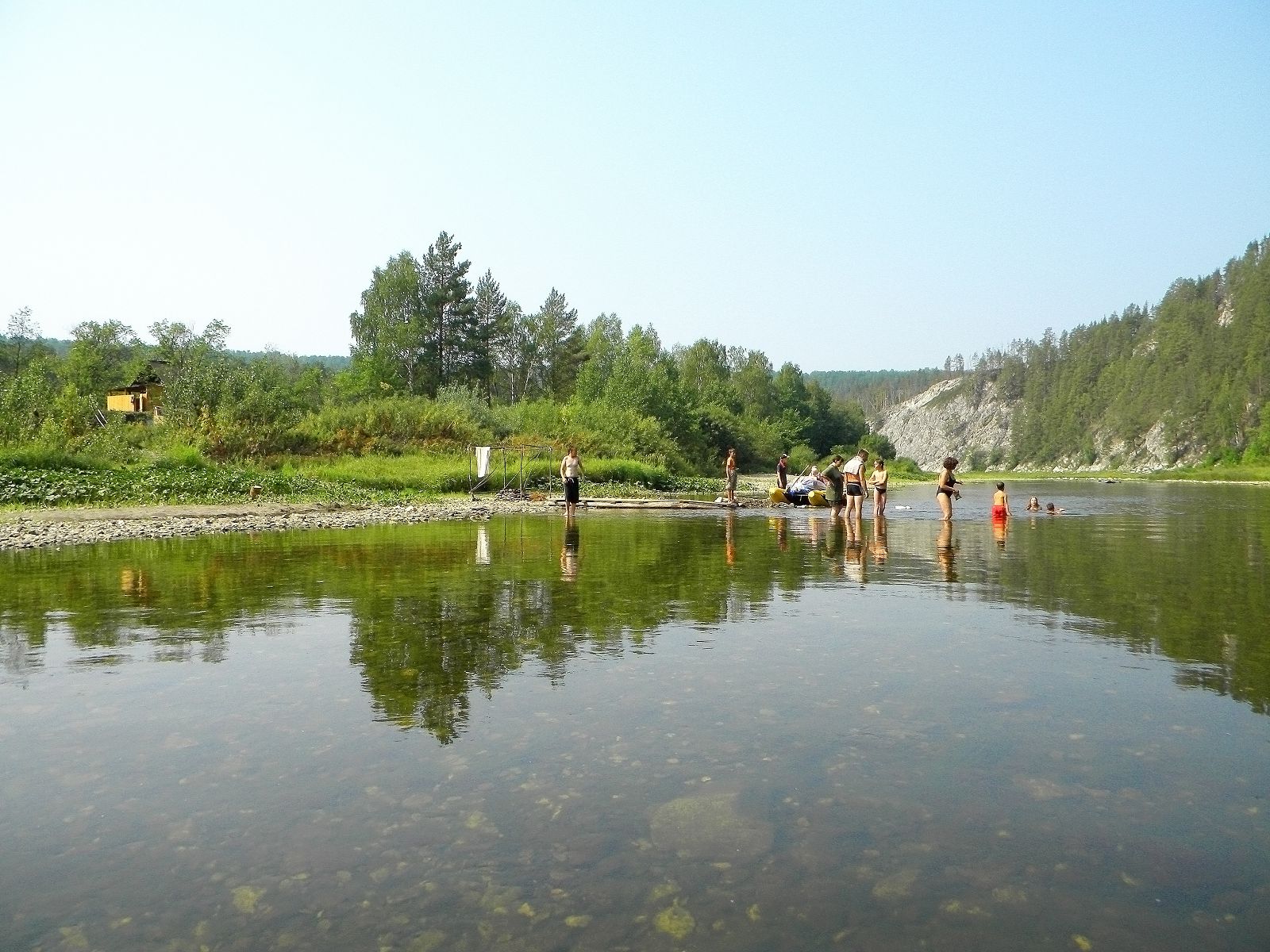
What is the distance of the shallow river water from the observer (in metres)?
4.27

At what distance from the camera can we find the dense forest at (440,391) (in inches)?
1858

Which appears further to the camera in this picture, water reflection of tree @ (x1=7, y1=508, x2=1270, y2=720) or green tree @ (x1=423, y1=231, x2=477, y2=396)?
green tree @ (x1=423, y1=231, x2=477, y2=396)

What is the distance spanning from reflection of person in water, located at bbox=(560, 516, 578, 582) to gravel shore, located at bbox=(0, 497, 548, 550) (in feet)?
16.9

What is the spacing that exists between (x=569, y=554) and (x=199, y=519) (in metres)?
13.5

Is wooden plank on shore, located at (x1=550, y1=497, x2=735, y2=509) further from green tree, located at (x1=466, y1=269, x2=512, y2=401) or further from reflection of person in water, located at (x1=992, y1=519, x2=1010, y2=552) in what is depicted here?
green tree, located at (x1=466, y1=269, x2=512, y2=401)

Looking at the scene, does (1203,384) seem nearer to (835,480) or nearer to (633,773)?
(835,480)

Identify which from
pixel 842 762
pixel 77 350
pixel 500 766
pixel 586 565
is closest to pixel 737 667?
pixel 842 762

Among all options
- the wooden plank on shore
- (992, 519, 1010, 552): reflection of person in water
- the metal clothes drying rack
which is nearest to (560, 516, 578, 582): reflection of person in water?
the wooden plank on shore

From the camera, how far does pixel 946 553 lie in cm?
1952

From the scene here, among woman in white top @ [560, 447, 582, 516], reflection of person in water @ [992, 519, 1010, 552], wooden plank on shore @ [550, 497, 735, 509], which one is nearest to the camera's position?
reflection of person in water @ [992, 519, 1010, 552]

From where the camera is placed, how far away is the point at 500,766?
606cm

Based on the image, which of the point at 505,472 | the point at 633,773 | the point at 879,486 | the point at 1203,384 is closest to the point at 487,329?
the point at 505,472

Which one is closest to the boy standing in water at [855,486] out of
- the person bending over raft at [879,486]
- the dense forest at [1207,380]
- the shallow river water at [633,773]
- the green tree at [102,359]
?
the person bending over raft at [879,486]

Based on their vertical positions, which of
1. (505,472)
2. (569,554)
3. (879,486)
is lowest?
(569,554)
